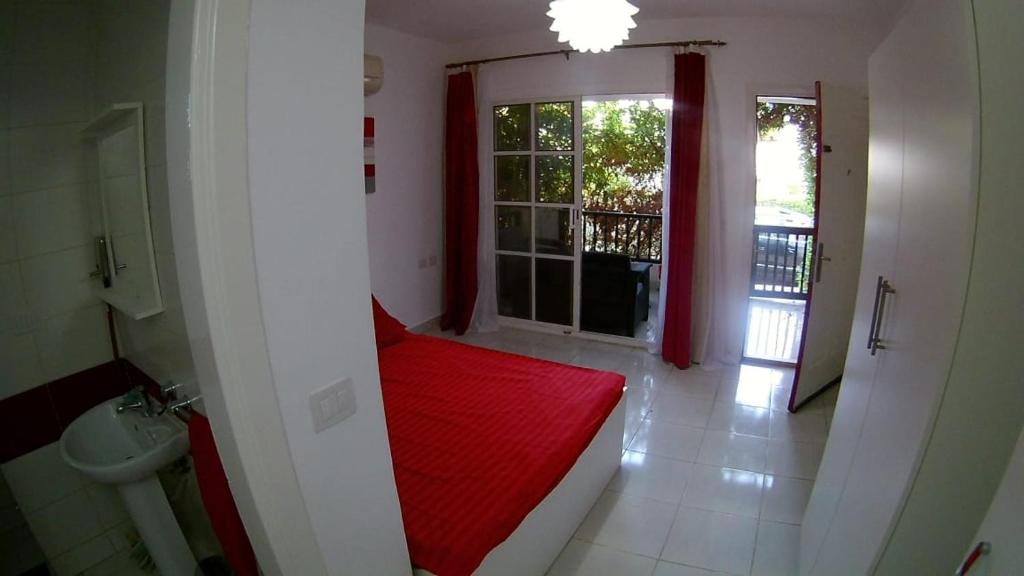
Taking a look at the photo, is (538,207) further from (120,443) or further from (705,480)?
(120,443)

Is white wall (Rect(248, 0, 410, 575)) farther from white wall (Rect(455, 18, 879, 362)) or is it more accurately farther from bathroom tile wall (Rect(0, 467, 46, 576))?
white wall (Rect(455, 18, 879, 362))

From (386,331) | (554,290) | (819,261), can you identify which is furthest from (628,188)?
(386,331)

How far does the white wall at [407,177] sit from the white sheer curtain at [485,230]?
41cm

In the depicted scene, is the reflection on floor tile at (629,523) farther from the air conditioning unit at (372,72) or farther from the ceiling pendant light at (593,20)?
the air conditioning unit at (372,72)

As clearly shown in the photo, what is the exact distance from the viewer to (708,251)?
145 inches

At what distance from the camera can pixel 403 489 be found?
1745mm

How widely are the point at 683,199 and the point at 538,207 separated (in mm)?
1295

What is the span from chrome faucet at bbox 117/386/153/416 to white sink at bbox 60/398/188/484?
0.16 ft

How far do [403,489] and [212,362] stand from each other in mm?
1031

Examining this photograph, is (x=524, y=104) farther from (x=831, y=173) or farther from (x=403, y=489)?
(x=403, y=489)

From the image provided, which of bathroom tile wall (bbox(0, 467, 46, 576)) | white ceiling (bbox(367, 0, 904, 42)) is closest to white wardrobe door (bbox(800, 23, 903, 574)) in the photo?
white ceiling (bbox(367, 0, 904, 42))

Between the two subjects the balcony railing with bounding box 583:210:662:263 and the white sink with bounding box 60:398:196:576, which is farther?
the balcony railing with bounding box 583:210:662:263

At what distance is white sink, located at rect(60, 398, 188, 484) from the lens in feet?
5.13

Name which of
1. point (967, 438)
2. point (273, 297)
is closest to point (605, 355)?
→ point (967, 438)
